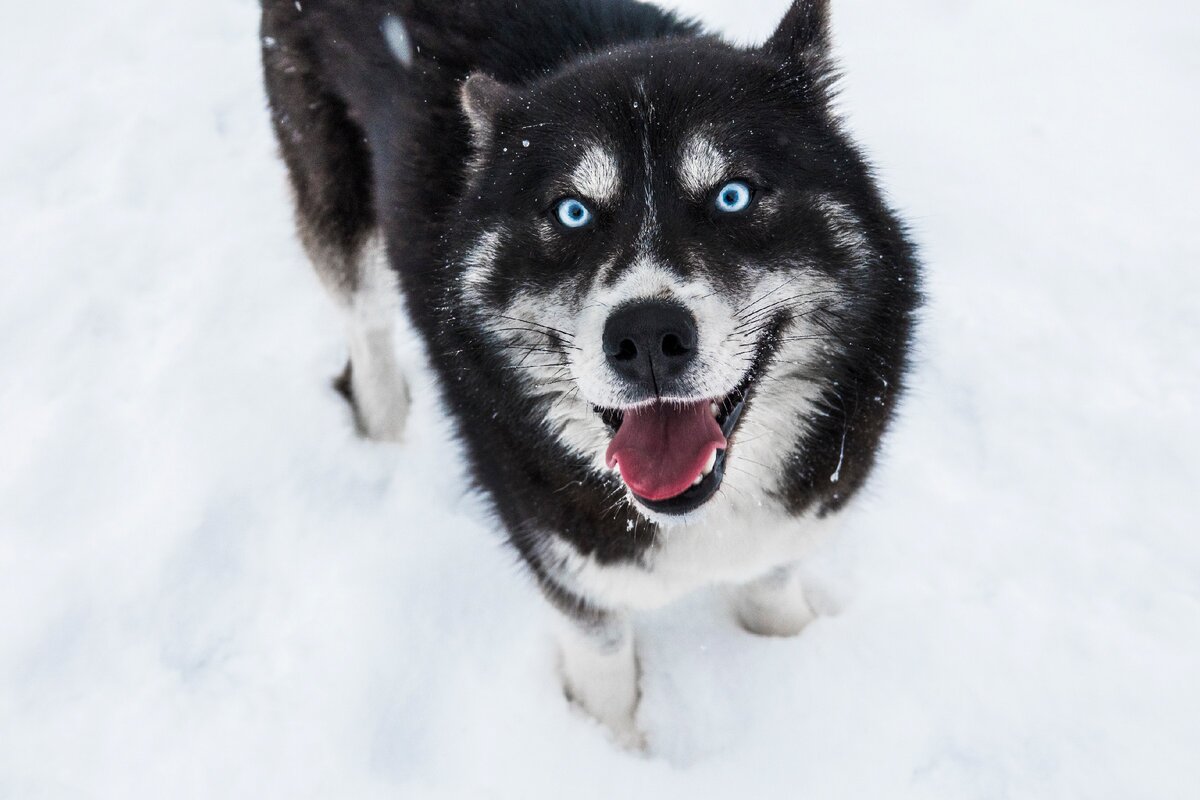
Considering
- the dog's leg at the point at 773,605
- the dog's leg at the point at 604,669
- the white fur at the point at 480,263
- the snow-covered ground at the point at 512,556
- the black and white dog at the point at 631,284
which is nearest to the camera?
the black and white dog at the point at 631,284

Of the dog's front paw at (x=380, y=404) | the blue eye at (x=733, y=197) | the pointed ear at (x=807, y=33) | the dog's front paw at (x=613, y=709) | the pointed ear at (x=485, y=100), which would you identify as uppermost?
the pointed ear at (x=485, y=100)

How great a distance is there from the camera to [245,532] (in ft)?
10.8

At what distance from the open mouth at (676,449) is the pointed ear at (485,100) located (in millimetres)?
858

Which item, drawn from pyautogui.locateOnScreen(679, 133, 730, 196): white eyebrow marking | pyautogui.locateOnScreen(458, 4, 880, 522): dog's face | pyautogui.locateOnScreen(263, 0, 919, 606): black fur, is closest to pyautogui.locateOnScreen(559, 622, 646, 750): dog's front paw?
pyautogui.locateOnScreen(263, 0, 919, 606): black fur

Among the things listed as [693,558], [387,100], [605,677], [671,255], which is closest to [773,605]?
[605,677]

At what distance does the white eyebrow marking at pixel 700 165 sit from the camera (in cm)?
196

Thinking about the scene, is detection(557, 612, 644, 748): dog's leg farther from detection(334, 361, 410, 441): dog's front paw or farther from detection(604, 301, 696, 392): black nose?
detection(334, 361, 410, 441): dog's front paw

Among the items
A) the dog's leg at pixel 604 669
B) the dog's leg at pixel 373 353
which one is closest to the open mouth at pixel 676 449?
the dog's leg at pixel 604 669

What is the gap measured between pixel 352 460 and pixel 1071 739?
9.05 ft

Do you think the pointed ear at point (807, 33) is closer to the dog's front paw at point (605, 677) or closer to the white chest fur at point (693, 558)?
the white chest fur at point (693, 558)

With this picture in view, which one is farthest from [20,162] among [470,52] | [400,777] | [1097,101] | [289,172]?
[1097,101]

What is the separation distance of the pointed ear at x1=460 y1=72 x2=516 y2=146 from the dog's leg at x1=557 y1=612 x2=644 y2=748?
1.42 m

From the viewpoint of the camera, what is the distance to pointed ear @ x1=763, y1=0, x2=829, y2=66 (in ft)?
7.41

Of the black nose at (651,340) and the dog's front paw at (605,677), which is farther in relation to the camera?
the dog's front paw at (605,677)
